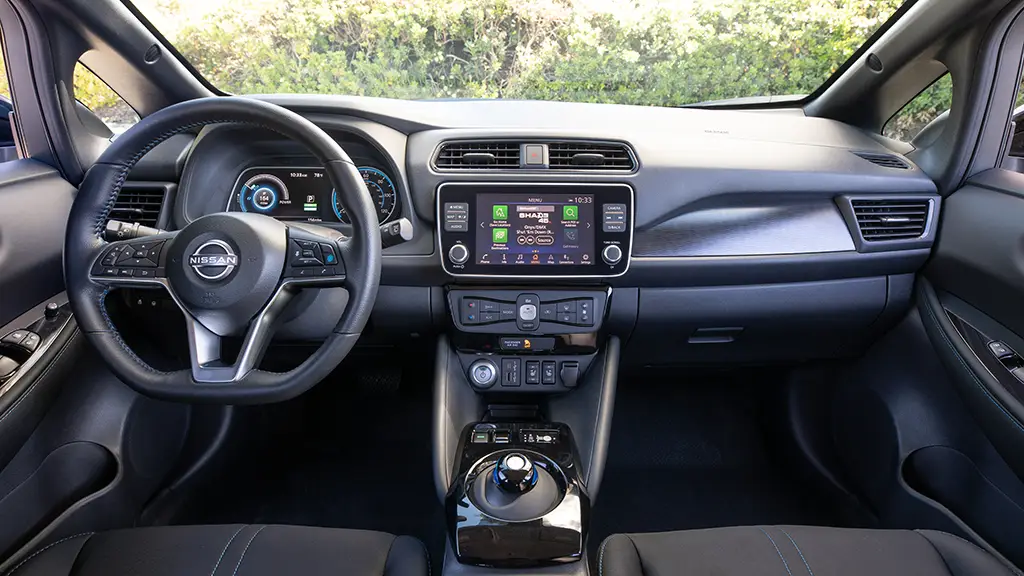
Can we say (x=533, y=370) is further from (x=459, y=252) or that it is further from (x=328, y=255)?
(x=328, y=255)

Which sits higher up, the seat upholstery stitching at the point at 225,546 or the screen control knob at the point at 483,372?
the screen control knob at the point at 483,372

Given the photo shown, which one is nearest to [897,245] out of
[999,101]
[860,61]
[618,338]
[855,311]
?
[855,311]

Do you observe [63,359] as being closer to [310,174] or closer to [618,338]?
[310,174]

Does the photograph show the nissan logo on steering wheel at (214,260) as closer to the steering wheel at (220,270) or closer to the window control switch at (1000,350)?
the steering wheel at (220,270)

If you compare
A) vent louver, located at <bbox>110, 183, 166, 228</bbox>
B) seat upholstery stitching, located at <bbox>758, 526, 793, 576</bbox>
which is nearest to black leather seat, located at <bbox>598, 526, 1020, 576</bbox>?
seat upholstery stitching, located at <bbox>758, 526, 793, 576</bbox>

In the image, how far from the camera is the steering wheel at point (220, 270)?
1.26 m

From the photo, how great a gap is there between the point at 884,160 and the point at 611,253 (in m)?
0.90

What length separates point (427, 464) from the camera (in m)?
2.30

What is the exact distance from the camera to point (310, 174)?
176 cm

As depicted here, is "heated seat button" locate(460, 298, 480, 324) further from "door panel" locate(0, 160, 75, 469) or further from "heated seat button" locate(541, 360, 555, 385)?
"door panel" locate(0, 160, 75, 469)

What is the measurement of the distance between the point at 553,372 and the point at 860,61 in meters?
1.36

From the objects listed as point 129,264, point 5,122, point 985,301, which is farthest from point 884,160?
point 5,122

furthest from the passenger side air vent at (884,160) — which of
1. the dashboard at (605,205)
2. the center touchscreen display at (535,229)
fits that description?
the center touchscreen display at (535,229)

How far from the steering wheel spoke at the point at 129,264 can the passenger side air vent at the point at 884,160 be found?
1840 mm
